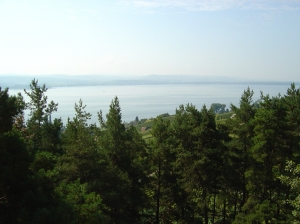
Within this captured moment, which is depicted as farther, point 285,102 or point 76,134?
point 285,102

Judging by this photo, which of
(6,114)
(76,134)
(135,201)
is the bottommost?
(135,201)

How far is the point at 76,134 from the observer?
613 inches

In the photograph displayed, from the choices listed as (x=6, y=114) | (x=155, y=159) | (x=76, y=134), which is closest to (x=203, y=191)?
(x=155, y=159)

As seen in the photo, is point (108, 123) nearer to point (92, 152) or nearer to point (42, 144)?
point (92, 152)

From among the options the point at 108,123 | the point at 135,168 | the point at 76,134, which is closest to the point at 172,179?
the point at 135,168

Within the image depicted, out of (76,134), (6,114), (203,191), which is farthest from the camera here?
(203,191)

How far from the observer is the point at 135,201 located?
15641 mm

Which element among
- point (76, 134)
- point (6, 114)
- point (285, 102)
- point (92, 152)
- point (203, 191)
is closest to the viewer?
point (6, 114)

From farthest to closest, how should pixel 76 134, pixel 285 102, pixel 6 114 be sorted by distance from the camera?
pixel 285 102, pixel 76 134, pixel 6 114

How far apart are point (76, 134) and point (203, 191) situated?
8.64 m

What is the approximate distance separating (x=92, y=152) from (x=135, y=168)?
10.5 ft

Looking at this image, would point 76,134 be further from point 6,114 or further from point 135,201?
point 6,114

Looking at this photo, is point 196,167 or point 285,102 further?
point 285,102

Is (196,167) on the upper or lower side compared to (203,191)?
upper
